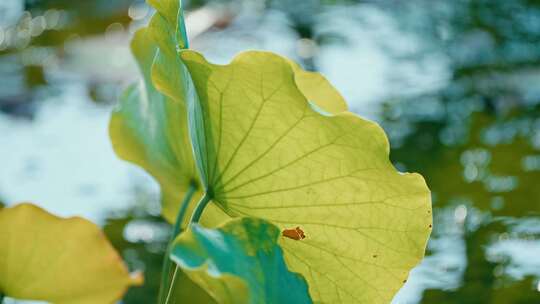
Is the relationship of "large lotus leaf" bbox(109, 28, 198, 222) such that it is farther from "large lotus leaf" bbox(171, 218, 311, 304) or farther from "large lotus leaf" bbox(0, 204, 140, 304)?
"large lotus leaf" bbox(171, 218, 311, 304)

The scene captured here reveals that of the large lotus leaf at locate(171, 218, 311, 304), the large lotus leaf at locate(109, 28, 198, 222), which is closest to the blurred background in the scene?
the large lotus leaf at locate(109, 28, 198, 222)

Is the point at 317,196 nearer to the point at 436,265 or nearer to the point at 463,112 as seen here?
the point at 436,265

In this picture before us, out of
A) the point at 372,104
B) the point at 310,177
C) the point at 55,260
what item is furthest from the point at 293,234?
the point at 372,104

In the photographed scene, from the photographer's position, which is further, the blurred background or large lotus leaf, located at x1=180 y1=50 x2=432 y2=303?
the blurred background

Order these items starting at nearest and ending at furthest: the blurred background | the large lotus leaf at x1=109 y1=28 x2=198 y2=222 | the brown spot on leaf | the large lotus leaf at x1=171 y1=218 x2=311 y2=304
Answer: the large lotus leaf at x1=171 y1=218 x2=311 y2=304
the brown spot on leaf
the large lotus leaf at x1=109 y1=28 x2=198 y2=222
the blurred background

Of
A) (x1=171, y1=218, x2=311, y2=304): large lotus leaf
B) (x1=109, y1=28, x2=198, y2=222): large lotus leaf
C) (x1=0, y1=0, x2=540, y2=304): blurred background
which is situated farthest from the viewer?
(x1=0, y1=0, x2=540, y2=304): blurred background

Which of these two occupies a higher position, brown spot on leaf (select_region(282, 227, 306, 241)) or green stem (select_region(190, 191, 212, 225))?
green stem (select_region(190, 191, 212, 225))

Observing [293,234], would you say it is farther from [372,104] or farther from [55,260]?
[372,104]
